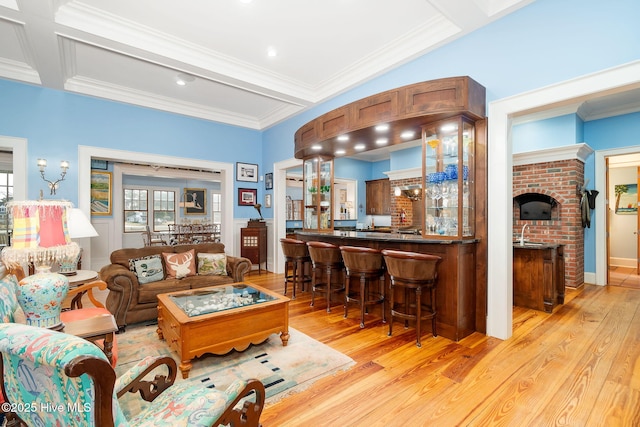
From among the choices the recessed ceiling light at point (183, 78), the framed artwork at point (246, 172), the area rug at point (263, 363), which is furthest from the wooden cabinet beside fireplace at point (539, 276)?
the recessed ceiling light at point (183, 78)

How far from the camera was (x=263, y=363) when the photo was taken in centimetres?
253

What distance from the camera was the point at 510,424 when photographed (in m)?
1.82

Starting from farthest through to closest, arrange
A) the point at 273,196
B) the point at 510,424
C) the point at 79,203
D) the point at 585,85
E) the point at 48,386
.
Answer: the point at 273,196, the point at 79,203, the point at 585,85, the point at 510,424, the point at 48,386

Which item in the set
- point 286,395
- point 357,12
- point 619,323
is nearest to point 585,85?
point 357,12

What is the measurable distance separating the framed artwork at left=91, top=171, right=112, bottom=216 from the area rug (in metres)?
5.00

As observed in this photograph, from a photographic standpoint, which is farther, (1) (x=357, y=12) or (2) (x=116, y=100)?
(2) (x=116, y=100)

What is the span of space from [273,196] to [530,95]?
4.65 meters

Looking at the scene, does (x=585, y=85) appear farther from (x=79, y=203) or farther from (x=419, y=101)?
(x=79, y=203)

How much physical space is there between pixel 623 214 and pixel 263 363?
9.07 metres

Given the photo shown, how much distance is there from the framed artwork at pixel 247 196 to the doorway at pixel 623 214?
7.97 metres

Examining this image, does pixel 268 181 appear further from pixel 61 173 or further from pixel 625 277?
pixel 625 277

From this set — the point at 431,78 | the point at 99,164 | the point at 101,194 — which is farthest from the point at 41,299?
the point at 99,164

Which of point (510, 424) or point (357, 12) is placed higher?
point (357, 12)

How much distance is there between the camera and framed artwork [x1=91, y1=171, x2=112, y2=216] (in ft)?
22.4
